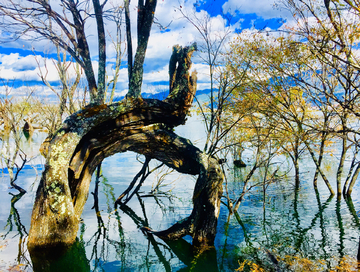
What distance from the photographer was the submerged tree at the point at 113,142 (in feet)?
19.9

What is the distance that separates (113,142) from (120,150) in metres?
0.41

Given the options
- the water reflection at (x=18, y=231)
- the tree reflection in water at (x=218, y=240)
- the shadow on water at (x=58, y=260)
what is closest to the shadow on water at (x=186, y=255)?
the tree reflection in water at (x=218, y=240)

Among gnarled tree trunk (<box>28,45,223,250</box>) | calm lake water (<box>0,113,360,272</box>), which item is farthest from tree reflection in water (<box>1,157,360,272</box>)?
gnarled tree trunk (<box>28,45,223,250</box>)

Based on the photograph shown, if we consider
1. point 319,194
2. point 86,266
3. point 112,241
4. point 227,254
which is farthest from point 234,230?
point 319,194

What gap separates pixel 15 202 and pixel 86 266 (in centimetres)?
739

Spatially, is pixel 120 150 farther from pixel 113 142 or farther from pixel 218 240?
pixel 218 240

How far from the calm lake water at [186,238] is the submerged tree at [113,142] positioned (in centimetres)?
63

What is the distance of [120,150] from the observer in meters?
7.22

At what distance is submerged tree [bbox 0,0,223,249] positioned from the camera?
605 cm

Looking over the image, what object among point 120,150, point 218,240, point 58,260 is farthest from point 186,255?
point 120,150

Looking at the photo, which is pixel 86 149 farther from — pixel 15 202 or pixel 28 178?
pixel 28 178

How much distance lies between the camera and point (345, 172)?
17.1 metres

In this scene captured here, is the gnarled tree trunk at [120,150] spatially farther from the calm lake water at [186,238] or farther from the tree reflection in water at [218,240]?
the calm lake water at [186,238]

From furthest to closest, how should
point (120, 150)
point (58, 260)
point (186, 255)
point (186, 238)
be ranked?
point (186, 238) < point (120, 150) < point (186, 255) < point (58, 260)
